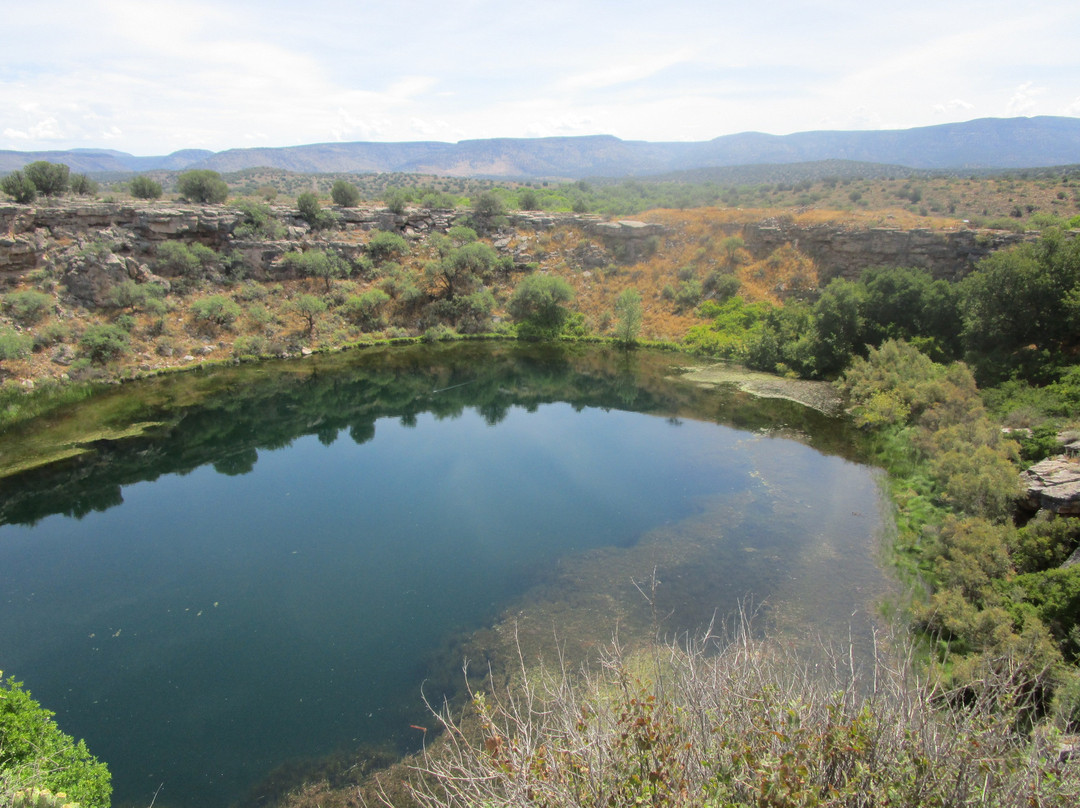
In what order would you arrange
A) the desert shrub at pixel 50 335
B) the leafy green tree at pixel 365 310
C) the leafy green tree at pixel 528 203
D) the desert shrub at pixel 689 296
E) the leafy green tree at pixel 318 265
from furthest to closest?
the leafy green tree at pixel 528 203
the desert shrub at pixel 689 296
the leafy green tree at pixel 318 265
the leafy green tree at pixel 365 310
the desert shrub at pixel 50 335

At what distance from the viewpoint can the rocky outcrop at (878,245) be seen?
29656 mm

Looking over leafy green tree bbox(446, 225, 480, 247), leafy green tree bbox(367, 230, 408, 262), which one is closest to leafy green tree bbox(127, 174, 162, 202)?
leafy green tree bbox(367, 230, 408, 262)

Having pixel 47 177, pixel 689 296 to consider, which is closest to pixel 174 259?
pixel 47 177

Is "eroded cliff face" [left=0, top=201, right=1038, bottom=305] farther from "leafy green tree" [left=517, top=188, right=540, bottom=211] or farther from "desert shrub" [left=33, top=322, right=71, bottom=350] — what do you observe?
"leafy green tree" [left=517, top=188, right=540, bottom=211]

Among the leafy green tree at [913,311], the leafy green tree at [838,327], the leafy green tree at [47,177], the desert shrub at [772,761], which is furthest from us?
the leafy green tree at [47,177]

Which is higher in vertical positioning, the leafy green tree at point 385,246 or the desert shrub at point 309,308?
the leafy green tree at point 385,246

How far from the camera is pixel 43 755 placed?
675cm

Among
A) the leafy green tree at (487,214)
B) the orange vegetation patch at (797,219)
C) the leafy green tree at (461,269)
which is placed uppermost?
the leafy green tree at (487,214)

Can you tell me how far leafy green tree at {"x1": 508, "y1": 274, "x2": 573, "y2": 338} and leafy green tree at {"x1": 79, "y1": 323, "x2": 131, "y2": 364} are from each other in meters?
23.3

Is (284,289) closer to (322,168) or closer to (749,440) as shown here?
(749,440)

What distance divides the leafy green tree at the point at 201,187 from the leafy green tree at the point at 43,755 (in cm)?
4240

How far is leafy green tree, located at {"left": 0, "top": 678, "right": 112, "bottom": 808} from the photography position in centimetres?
665

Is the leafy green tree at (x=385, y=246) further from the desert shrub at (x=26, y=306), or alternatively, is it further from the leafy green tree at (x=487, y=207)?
the desert shrub at (x=26, y=306)

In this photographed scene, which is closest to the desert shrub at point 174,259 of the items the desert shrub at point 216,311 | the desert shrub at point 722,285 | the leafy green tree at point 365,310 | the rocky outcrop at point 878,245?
the desert shrub at point 216,311
